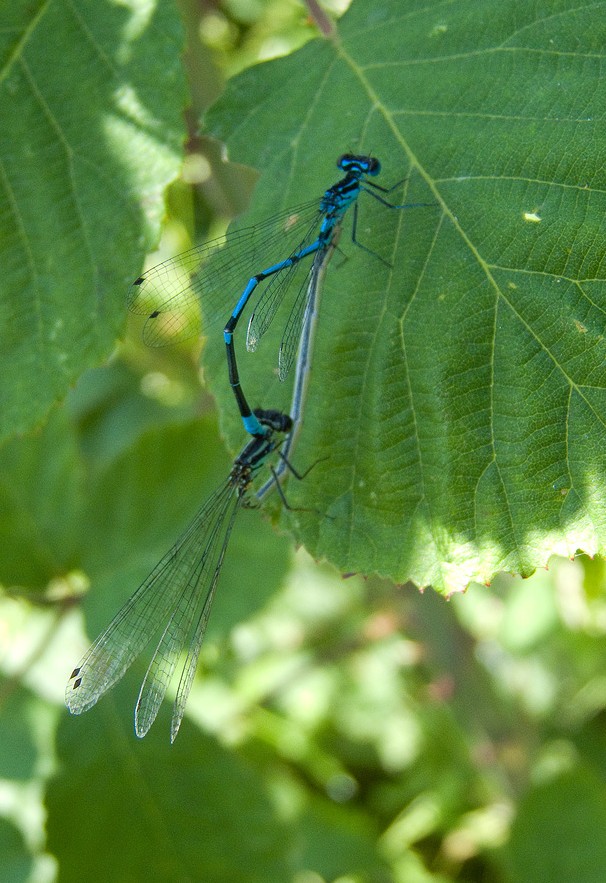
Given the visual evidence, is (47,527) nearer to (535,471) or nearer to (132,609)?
(132,609)

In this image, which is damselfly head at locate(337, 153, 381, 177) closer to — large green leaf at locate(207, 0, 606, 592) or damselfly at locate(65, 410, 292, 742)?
large green leaf at locate(207, 0, 606, 592)

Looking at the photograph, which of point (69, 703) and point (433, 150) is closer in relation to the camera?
point (433, 150)

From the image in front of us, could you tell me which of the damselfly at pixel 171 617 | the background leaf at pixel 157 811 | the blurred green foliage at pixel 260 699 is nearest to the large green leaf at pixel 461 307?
the blurred green foliage at pixel 260 699

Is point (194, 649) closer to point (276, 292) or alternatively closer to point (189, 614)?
point (189, 614)

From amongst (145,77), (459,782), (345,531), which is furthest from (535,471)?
(459,782)

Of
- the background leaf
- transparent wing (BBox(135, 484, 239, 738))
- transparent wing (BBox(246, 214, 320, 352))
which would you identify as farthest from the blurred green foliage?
transparent wing (BBox(246, 214, 320, 352))

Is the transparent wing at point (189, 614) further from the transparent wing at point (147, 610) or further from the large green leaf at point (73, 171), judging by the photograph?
the large green leaf at point (73, 171)

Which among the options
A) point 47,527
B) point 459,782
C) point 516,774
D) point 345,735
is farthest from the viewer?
point 345,735
